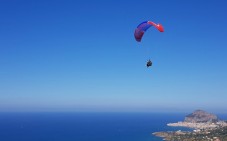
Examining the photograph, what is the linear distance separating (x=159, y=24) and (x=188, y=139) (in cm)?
9096

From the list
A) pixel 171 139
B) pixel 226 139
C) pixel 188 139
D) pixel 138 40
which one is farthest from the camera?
pixel 171 139

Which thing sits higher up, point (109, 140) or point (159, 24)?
point (159, 24)

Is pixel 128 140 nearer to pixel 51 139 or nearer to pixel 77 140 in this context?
pixel 77 140

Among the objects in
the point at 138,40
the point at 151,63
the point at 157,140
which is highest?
the point at 138,40

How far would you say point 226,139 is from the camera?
9538 cm

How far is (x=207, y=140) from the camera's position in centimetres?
9975

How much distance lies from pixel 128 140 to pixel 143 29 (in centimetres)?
9706

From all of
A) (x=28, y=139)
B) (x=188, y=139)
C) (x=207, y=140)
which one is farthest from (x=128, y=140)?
(x=28, y=139)

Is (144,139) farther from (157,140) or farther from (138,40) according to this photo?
(138,40)

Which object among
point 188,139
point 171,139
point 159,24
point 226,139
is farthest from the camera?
point 171,139

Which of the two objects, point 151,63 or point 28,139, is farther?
point 28,139

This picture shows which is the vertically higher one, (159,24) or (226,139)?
(159,24)

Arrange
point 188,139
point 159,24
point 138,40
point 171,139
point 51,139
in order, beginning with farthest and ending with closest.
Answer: point 51,139 → point 171,139 → point 188,139 → point 138,40 → point 159,24

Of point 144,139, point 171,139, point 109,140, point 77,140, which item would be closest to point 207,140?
point 171,139
